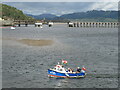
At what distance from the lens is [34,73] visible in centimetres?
6656

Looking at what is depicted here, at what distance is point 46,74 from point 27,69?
7950mm

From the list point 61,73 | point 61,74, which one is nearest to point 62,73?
point 61,73

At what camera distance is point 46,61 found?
8388cm

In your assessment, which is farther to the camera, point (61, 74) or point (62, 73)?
point (61, 74)

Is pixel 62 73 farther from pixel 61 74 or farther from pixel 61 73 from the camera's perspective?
pixel 61 74

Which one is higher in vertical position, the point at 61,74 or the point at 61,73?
the point at 61,73

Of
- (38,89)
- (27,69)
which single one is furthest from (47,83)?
(27,69)

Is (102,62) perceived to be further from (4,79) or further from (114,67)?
(4,79)

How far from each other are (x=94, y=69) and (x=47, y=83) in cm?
2006

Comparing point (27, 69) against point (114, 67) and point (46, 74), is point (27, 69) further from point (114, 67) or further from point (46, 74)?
point (114, 67)

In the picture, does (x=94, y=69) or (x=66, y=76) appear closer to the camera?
(x=66, y=76)

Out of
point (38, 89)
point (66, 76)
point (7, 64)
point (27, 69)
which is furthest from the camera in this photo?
point (7, 64)

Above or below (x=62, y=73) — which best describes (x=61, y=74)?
below

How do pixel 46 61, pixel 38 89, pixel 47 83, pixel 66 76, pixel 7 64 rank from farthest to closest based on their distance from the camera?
pixel 46 61, pixel 7 64, pixel 66 76, pixel 47 83, pixel 38 89
